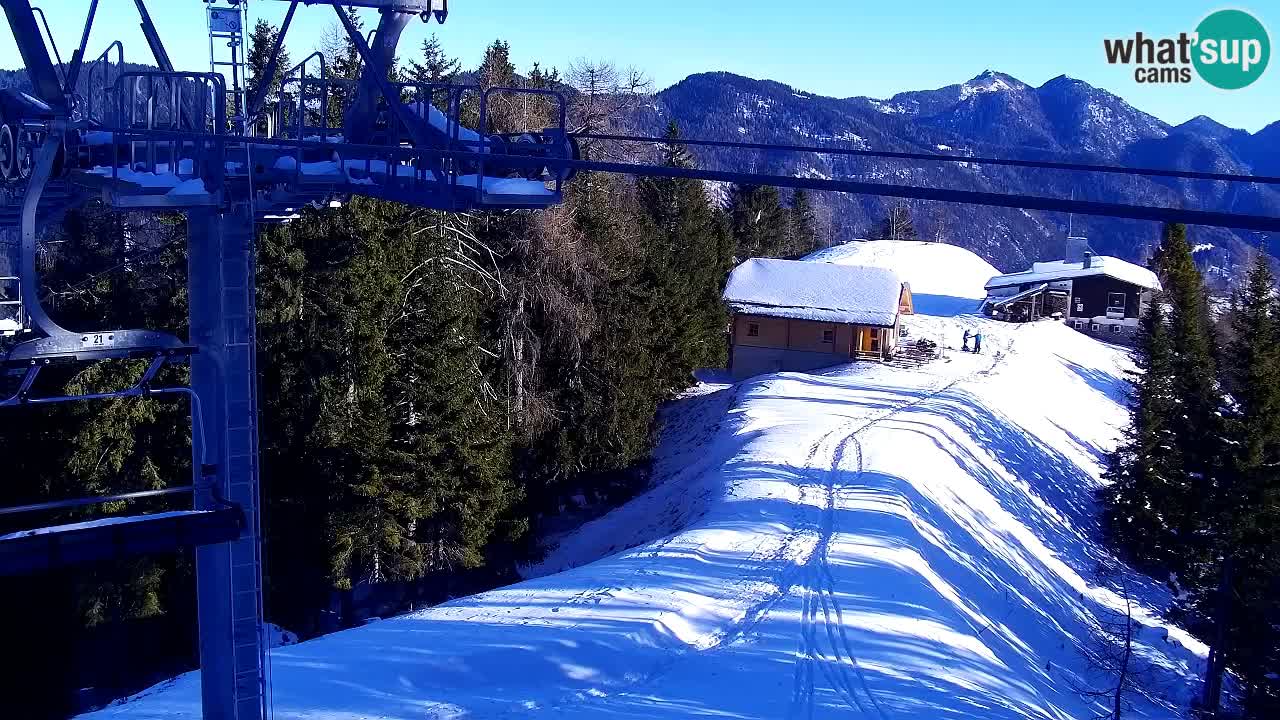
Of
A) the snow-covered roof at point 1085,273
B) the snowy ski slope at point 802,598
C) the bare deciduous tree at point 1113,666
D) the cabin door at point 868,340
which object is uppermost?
the snow-covered roof at point 1085,273

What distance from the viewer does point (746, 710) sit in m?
13.6

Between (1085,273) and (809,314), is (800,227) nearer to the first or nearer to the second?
(1085,273)

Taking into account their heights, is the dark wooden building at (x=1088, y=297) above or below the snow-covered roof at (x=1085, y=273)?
below

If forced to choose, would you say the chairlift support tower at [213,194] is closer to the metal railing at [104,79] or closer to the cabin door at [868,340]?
the metal railing at [104,79]

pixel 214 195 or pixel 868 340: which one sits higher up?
pixel 214 195

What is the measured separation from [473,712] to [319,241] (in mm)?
17761

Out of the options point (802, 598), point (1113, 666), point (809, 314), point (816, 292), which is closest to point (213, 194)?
point (802, 598)

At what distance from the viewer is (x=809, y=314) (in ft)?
163

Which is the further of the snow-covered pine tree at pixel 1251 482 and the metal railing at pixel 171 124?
the snow-covered pine tree at pixel 1251 482

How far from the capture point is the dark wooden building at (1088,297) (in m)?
67.7

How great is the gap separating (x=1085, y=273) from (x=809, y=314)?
2824 cm

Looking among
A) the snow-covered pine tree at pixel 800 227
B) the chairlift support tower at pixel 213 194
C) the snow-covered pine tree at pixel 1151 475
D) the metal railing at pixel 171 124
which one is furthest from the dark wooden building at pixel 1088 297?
the metal railing at pixel 171 124

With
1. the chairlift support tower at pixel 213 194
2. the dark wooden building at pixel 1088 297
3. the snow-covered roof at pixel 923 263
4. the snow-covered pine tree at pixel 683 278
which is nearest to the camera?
Result: the chairlift support tower at pixel 213 194

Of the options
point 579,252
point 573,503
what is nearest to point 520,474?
point 573,503
